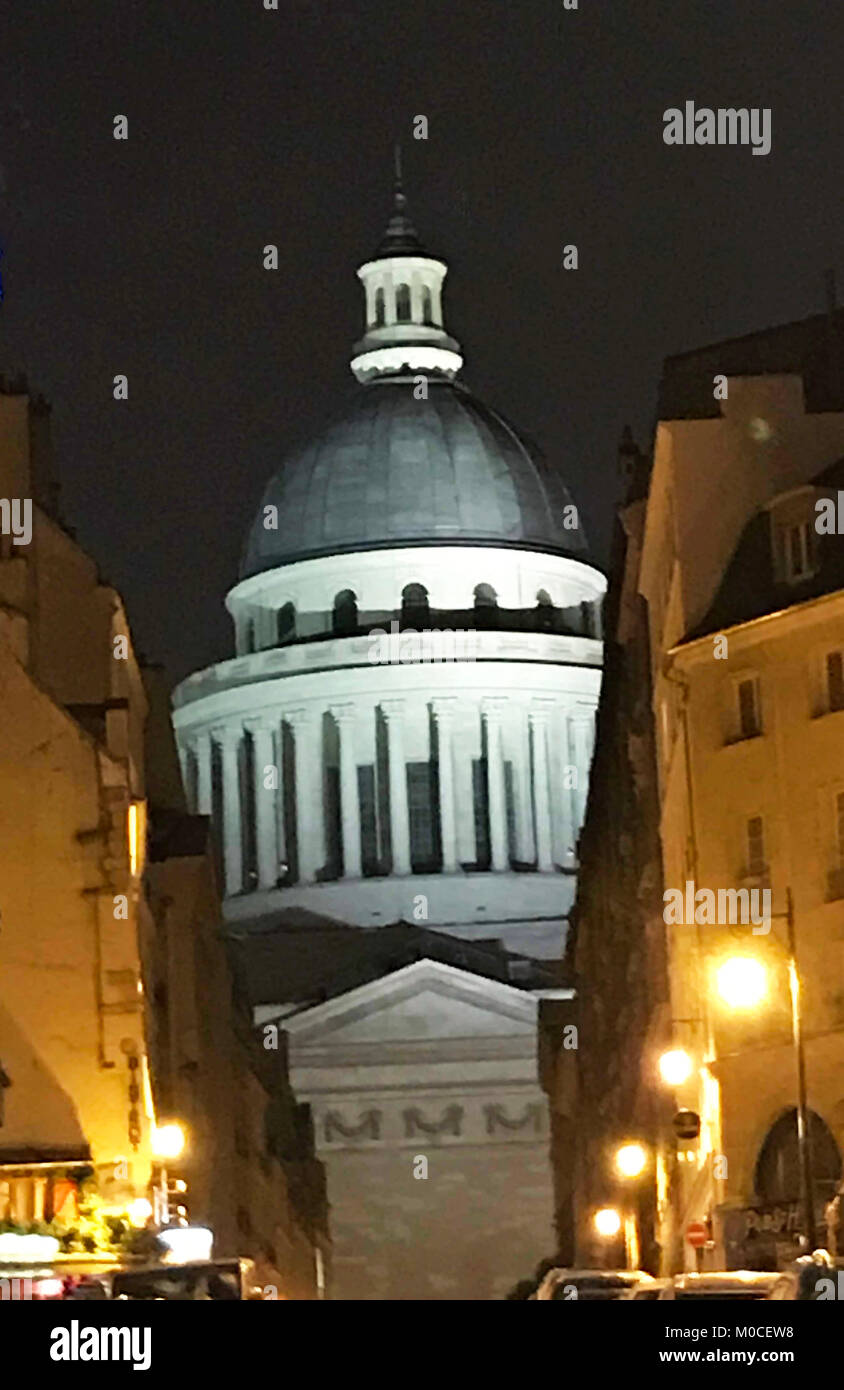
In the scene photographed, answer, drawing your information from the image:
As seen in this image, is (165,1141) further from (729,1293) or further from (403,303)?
(403,303)

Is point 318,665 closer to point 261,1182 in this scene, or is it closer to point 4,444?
point 261,1182

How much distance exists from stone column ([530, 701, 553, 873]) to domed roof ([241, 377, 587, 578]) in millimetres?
8272

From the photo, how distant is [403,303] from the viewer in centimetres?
16275

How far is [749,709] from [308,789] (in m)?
95.2

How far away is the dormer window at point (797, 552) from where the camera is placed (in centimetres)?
5178

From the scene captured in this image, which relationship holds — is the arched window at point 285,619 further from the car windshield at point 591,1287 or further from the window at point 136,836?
the car windshield at point 591,1287

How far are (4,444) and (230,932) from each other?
85.8 m

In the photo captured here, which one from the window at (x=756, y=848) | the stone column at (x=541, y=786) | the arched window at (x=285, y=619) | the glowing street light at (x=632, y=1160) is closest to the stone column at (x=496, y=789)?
the stone column at (x=541, y=786)

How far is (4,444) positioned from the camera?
→ 194 feet

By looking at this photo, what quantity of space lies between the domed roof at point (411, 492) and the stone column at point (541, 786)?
8.27 metres

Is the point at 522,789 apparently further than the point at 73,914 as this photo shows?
Yes

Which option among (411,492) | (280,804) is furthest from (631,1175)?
(411,492)
